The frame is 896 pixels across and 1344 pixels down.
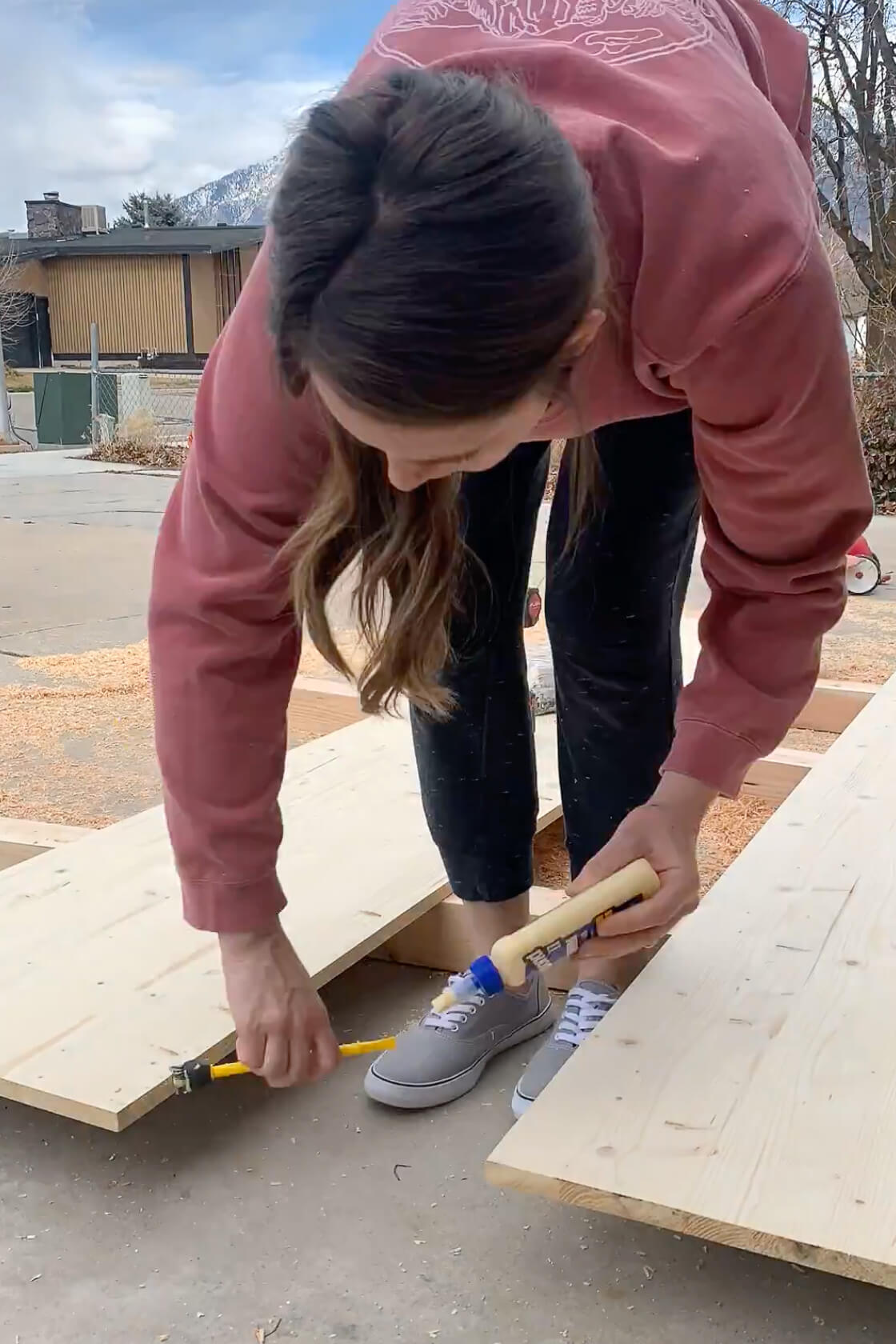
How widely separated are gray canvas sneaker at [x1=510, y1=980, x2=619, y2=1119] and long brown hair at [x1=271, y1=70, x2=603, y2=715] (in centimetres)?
85

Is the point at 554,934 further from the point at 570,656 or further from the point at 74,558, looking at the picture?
the point at 74,558

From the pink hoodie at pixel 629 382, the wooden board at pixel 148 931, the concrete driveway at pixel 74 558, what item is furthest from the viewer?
the concrete driveway at pixel 74 558

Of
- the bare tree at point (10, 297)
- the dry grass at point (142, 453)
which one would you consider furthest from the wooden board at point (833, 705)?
the bare tree at point (10, 297)

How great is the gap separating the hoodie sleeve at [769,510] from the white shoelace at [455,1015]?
0.45 metres

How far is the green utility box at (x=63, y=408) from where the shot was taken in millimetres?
13195

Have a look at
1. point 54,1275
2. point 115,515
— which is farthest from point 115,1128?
point 115,515

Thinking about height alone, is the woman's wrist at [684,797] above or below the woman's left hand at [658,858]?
above

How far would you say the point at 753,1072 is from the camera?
1.17 m

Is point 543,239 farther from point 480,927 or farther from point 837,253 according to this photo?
point 837,253

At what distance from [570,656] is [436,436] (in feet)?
2.09

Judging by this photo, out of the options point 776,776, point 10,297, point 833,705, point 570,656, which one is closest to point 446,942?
point 570,656

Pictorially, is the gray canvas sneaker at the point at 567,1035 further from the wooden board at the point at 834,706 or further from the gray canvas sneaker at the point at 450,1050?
the wooden board at the point at 834,706

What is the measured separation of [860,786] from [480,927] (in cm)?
77

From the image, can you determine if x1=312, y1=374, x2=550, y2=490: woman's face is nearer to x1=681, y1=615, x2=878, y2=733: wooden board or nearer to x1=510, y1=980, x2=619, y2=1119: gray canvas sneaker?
x1=510, y1=980, x2=619, y2=1119: gray canvas sneaker
